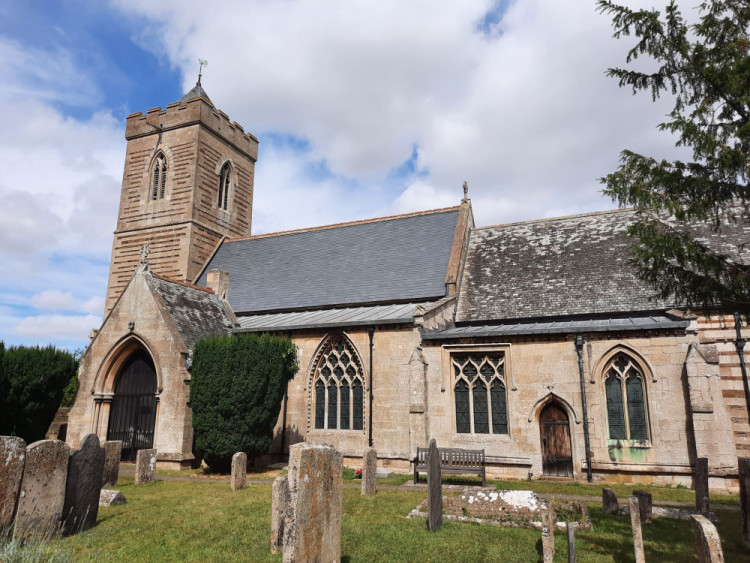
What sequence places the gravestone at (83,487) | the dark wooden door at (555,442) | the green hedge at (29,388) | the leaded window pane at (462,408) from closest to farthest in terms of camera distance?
the gravestone at (83,487), the dark wooden door at (555,442), the green hedge at (29,388), the leaded window pane at (462,408)

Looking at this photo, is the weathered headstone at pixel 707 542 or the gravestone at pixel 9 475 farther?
the gravestone at pixel 9 475

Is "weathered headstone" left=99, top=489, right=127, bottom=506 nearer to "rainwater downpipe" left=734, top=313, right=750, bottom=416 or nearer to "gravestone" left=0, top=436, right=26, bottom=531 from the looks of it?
"gravestone" left=0, top=436, right=26, bottom=531

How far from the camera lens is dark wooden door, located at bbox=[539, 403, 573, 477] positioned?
608 inches

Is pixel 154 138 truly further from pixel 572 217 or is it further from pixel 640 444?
pixel 640 444

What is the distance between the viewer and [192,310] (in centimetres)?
1975

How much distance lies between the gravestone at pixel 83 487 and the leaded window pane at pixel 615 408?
13.6m

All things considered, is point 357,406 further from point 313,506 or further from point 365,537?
point 313,506

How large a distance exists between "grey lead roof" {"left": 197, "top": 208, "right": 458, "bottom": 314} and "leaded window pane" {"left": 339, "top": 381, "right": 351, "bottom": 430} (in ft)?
12.0

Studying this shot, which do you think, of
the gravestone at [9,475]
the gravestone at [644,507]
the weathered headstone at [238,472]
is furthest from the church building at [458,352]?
the gravestone at [9,475]

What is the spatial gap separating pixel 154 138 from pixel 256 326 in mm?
16109

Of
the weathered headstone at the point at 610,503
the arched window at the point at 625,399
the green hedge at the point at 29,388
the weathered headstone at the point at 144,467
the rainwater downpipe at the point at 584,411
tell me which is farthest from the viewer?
the green hedge at the point at 29,388

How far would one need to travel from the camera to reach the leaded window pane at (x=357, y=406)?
18.1 m

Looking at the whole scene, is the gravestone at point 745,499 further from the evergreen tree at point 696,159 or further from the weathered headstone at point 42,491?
the weathered headstone at point 42,491

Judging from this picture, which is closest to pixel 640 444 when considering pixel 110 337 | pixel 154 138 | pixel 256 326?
pixel 256 326
